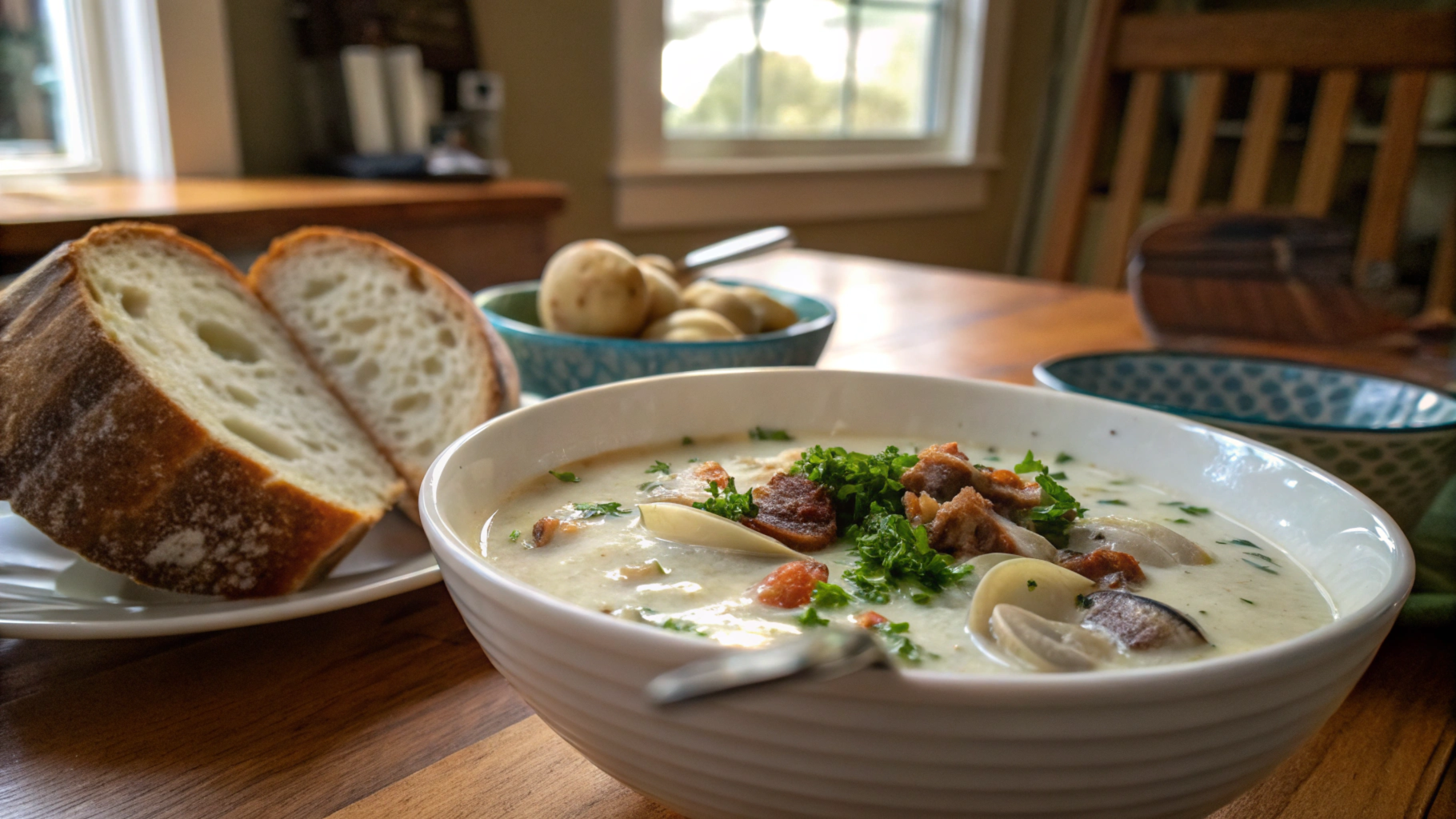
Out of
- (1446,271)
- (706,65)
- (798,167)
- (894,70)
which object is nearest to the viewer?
(1446,271)

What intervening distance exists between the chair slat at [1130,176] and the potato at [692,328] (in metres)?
1.91

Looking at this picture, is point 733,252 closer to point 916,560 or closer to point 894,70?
point 916,560

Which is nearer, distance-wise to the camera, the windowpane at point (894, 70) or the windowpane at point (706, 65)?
the windowpane at point (706, 65)

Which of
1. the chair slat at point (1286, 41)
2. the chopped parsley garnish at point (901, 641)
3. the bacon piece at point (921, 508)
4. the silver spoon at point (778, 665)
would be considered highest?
the chair slat at point (1286, 41)

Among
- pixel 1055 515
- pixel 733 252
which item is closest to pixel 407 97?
pixel 733 252

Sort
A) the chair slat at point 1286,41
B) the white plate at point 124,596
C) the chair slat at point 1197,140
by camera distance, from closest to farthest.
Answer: the white plate at point 124,596 → the chair slat at point 1286,41 → the chair slat at point 1197,140

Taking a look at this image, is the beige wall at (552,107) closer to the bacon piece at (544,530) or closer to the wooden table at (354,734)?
the wooden table at (354,734)

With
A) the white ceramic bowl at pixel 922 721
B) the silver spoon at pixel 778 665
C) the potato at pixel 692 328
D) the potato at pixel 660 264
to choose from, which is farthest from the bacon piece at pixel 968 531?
the potato at pixel 660 264

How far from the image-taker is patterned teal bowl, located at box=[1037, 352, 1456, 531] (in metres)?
0.86

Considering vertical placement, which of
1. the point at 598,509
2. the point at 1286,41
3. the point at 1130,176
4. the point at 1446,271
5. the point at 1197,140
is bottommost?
the point at 1446,271

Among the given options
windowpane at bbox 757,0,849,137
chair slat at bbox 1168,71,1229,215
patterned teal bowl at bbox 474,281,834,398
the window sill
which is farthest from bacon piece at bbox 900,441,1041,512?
windowpane at bbox 757,0,849,137

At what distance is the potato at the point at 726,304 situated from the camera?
1.35 meters

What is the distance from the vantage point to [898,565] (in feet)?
2.12

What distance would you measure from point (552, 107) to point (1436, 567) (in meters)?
3.03
